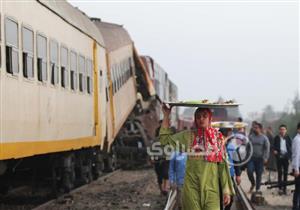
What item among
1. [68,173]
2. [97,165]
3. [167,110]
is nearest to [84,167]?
[97,165]

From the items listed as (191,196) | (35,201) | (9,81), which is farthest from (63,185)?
(191,196)

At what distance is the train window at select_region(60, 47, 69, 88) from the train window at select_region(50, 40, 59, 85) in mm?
430

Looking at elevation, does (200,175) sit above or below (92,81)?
below

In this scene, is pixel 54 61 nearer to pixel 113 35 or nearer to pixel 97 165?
pixel 97 165

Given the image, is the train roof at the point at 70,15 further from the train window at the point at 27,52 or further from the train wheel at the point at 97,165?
the train wheel at the point at 97,165

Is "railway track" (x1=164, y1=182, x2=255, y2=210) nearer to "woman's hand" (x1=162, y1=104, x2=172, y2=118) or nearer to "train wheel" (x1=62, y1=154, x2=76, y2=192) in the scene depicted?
"train wheel" (x1=62, y1=154, x2=76, y2=192)

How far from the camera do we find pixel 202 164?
7.06 metres

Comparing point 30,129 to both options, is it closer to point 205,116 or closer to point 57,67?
point 57,67

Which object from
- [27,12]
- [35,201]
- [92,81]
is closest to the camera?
[27,12]

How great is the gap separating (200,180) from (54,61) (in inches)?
274

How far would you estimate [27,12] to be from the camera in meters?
11.1

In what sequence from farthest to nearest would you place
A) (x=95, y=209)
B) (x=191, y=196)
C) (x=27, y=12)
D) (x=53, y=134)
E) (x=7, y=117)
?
1. (x=95, y=209)
2. (x=53, y=134)
3. (x=27, y=12)
4. (x=7, y=117)
5. (x=191, y=196)

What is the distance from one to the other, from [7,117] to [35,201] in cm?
595

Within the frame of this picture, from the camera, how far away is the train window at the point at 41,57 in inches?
474
